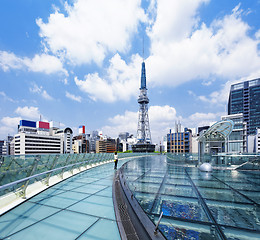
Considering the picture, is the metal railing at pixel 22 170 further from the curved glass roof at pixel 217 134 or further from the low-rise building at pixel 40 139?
the low-rise building at pixel 40 139

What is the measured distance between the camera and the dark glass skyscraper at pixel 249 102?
300 feet

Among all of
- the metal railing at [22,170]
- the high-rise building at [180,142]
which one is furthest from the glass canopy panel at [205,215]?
the high-rise building at [180,142]

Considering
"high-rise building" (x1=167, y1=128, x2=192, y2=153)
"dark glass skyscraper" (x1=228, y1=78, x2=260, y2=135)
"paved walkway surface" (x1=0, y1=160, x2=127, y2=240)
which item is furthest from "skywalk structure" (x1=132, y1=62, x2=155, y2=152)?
"paved walkway surface" (x1=0, y1=160, x2=127, y2=240)

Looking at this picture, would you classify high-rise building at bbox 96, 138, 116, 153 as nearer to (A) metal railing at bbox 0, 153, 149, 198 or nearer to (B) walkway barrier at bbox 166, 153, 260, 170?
(B) walkway barrier at bbox 166, 153, 260, 170

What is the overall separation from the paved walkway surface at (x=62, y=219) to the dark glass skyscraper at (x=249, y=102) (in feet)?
385

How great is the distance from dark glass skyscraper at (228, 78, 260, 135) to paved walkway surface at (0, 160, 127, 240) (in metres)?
117

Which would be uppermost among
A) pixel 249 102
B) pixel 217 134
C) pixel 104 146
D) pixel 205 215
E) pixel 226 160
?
pixel 249 102

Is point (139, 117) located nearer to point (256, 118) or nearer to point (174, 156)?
point (256, 118)

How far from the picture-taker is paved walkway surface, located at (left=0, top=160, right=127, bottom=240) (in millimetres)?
2729

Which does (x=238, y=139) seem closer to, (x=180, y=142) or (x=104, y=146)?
(x=180, y=142)

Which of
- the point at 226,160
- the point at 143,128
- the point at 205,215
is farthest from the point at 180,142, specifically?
the point at 205,215

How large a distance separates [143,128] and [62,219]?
98.1m

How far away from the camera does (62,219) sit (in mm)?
3314

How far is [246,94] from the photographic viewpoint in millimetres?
96812
